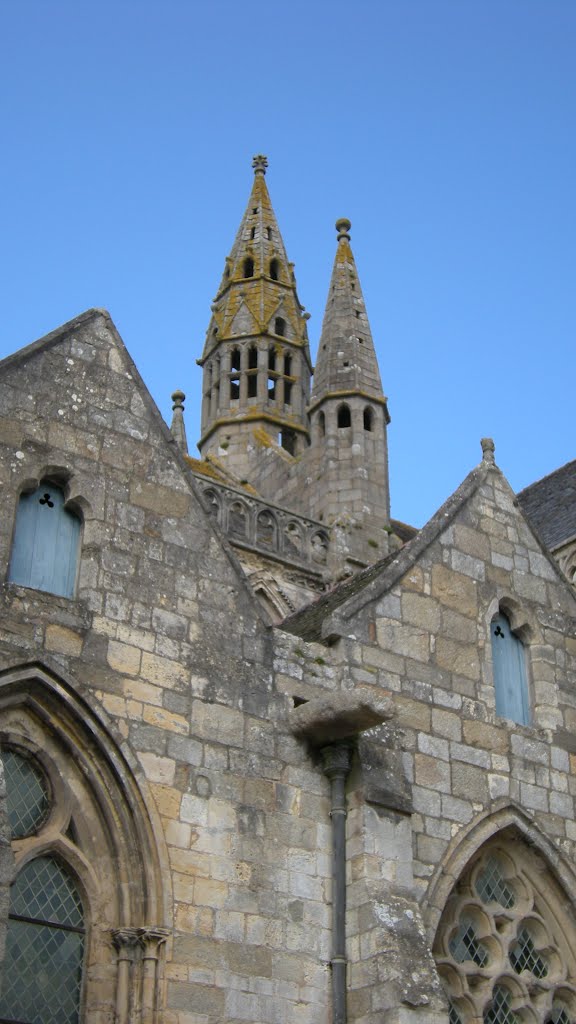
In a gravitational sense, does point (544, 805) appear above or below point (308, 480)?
below

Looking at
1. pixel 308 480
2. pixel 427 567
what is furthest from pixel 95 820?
pixel 308 480

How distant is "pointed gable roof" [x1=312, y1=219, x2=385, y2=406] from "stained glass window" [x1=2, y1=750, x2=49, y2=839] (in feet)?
62.4

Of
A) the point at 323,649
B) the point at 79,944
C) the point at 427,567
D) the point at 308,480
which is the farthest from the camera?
the point at 308,480

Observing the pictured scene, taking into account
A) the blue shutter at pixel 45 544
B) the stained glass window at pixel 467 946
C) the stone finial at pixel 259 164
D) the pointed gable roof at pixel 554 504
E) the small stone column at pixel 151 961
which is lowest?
the small stone column at pixel 151 961

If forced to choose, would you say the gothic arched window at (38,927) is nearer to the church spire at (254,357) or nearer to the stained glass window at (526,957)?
the stained glass window at (526,957)

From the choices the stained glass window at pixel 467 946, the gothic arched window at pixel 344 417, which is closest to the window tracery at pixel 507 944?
the stained glass window at pixel 467 946

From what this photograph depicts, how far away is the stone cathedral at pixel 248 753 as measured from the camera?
9.09 m

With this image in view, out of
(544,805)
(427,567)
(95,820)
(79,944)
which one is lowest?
(79,944)

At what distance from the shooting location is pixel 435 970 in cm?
951

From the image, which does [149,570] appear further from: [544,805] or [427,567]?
[544,805]

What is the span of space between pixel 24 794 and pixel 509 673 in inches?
176

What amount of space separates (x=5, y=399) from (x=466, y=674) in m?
4.02

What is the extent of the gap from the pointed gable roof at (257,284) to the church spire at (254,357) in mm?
21

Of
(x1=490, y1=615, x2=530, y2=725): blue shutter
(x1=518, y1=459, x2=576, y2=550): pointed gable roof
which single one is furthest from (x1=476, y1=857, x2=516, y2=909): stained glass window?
(x1=518, y1=459, x2=576, y2=550): pointed gable roof
